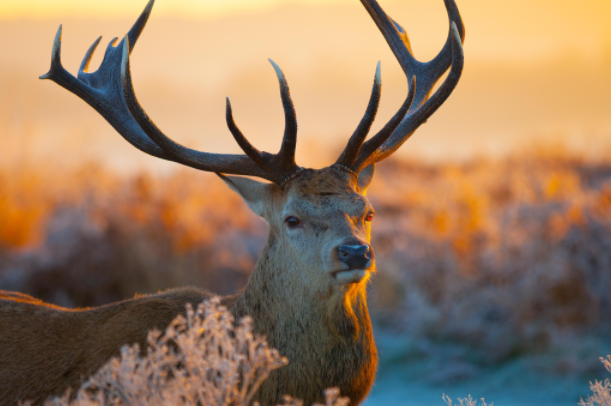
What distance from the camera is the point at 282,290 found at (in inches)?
A: 149

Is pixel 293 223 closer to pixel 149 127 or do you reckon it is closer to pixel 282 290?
pixel 282 290

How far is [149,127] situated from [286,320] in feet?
4.94

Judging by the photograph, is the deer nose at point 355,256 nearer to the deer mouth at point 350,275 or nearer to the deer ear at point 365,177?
the deer mouth at point 350,275

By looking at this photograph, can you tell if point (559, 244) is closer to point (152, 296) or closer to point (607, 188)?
point (607, 188)

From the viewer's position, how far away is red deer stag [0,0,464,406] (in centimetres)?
357

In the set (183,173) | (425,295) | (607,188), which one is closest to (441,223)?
(425,295)

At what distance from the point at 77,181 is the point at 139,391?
9543mm

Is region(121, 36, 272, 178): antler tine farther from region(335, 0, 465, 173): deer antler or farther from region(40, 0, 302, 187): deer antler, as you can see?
region(335, 0, 465, 173): deer antler

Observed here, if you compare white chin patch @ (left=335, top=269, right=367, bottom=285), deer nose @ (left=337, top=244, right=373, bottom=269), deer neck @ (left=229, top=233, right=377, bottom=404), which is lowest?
deer neck @ (left=229, top=233, right=377, bottom=404)

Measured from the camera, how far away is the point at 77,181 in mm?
11578

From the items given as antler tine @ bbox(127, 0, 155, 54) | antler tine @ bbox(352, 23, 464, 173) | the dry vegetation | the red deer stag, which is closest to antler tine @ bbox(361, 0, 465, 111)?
antler tine @ bbox(352, 23, 464, 173)

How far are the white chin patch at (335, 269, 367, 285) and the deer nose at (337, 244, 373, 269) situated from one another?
0.09 feet

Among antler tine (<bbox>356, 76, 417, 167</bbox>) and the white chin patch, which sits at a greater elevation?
antler tine (<bbox>356, 76, 417, 167</bbox>)

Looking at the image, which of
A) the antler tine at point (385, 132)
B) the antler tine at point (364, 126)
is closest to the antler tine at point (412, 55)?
the antler tine at point (385, 132)
